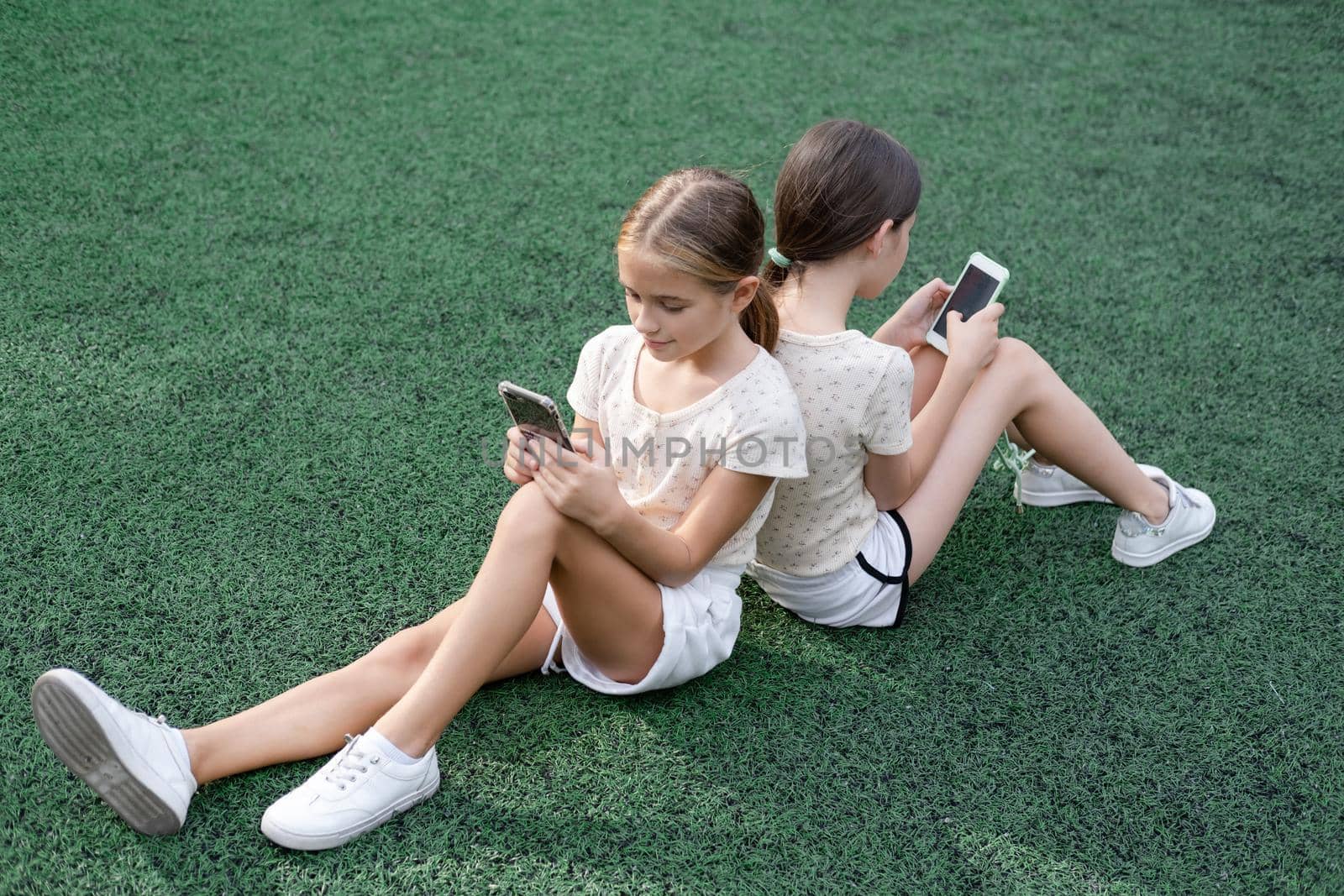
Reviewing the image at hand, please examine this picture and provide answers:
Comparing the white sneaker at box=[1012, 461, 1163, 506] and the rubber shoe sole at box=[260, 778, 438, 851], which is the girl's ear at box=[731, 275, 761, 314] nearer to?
the rubber shoe sole at box=[260, 778, 438, 851]

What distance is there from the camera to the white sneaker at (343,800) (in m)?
1.71

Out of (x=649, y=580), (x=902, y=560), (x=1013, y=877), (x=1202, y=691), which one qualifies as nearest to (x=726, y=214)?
(x=649, y=580)

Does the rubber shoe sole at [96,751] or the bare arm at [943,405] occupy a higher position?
the bare arm at [943,405]

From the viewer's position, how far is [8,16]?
400 cm

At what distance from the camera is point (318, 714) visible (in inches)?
73.3

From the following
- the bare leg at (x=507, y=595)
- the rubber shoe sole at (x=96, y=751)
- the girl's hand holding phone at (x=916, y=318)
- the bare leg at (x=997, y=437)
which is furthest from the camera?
the girl's hand holding phone at (x=916, y=318)

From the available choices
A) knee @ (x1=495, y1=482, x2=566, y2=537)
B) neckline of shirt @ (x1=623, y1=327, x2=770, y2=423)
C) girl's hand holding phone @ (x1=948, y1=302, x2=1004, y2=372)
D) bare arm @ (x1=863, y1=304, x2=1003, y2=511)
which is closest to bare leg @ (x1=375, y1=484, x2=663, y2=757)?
knee @ (x1=495, y1=482, x2=566, y2=537)

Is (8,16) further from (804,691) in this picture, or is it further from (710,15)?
(804,691)

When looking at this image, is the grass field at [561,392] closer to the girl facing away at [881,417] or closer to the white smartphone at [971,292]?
the girl facing away at [881,417]

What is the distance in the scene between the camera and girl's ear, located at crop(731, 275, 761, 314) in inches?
69.2

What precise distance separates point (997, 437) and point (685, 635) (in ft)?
2.58

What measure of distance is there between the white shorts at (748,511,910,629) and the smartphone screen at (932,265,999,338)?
0.42 m

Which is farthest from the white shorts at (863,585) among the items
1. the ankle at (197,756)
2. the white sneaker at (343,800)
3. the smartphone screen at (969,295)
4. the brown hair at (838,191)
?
the ankle at (197,756)

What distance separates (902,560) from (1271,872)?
0.76m
